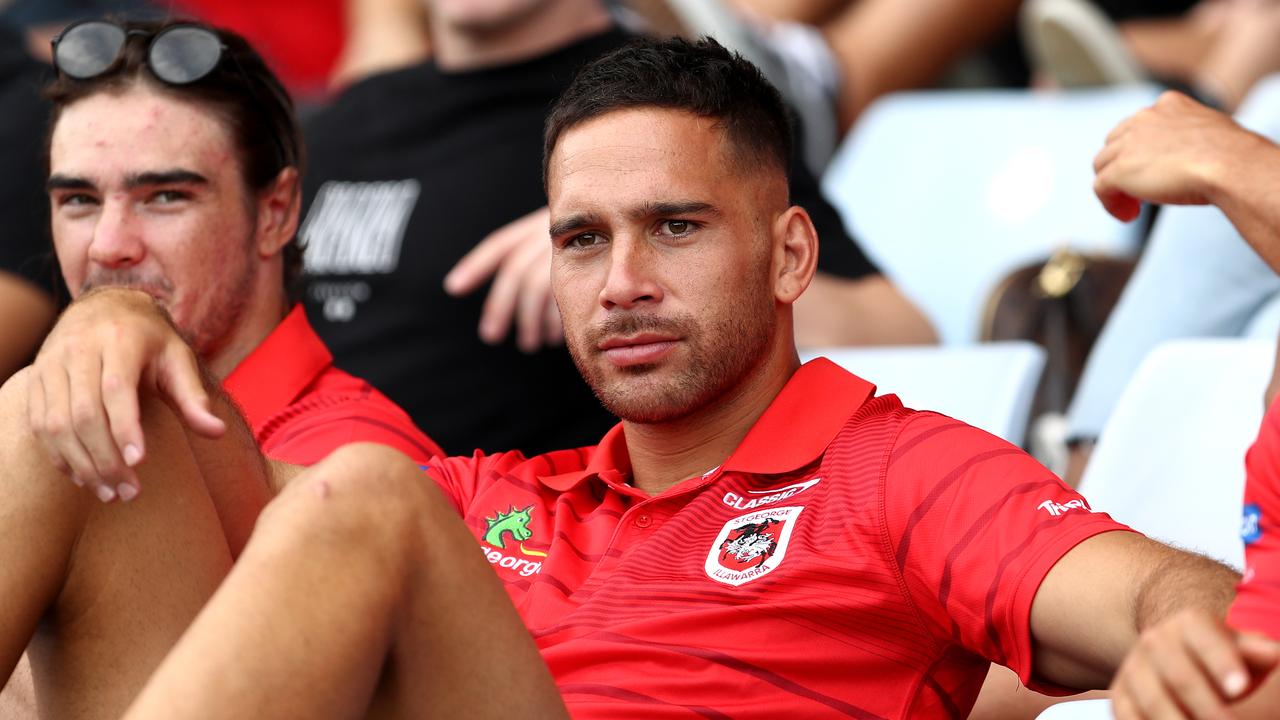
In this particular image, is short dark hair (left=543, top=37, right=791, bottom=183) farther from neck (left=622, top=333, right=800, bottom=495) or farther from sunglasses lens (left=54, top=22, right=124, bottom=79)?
sunglasses lens (left=54, top=22, right=124, bottom=79)

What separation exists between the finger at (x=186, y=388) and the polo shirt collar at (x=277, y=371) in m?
0.57

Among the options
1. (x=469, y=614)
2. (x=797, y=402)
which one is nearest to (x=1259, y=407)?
(x=797, y=402)

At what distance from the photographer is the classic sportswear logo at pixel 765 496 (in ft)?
A: 5.87

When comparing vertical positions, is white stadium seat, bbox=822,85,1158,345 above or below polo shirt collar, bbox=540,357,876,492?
below

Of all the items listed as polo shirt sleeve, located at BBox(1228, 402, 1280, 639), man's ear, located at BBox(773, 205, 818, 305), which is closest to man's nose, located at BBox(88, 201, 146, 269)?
man's ear, located at BBox(773, 205, 818, 305)

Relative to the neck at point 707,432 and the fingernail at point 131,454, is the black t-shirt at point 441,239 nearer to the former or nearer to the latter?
the neck at point 707,432

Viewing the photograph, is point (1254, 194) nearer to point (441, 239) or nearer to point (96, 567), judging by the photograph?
point (96, 567)

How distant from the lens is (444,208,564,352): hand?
2.57 metres

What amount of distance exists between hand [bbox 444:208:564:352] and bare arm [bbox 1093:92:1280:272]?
84 centimetres

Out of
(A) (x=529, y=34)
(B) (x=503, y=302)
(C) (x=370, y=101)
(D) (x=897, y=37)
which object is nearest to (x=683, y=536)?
(B) (x=503, y=302)

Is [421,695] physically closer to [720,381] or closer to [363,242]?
[720,381]

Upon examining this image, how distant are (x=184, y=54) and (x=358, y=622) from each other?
1275 millimetres

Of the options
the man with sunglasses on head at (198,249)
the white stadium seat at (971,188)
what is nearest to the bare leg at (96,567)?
the man with sunglasses on head at (198,249)

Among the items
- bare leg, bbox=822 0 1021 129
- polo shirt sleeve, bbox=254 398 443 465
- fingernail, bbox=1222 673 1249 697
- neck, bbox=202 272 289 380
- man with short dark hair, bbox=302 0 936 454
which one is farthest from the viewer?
bare leg, bbox=822 0 1021 129
